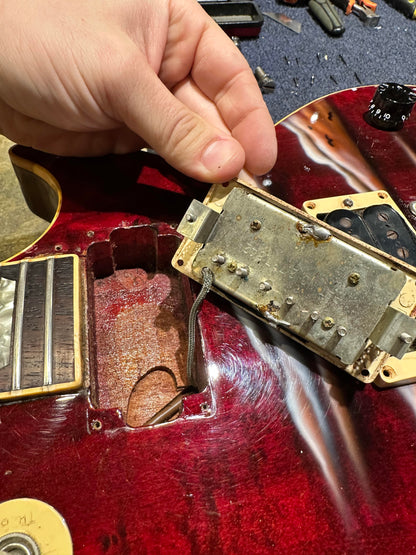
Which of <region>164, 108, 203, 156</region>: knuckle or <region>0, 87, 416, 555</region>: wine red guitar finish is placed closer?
<region>0, 87, 416, 555</region>: wine red guitar finish

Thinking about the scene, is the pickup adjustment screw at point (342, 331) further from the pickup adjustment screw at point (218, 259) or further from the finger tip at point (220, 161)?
the finger tip at point (220, 161)

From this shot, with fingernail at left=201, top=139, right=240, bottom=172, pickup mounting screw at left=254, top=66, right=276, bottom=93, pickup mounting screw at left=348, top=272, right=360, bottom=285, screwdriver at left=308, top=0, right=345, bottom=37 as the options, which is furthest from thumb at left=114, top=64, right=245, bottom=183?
screwdriver at left=308, top=0, right=345, bottom=37

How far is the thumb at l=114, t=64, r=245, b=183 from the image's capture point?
28.4 inches

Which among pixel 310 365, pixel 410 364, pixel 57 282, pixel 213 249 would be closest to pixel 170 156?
pixel 213 249

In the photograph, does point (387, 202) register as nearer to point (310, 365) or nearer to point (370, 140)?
point (370, 140)

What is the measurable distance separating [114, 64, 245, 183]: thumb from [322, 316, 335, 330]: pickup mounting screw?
0.29 m

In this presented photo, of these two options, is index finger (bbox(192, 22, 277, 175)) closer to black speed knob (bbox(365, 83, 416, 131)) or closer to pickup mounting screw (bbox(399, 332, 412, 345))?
black speed knob (bbox(365, 83, 416, 131))

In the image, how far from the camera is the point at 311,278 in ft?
2.23

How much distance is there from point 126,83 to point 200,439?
58cm

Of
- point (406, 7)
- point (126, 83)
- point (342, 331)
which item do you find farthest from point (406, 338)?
point (406, 7)

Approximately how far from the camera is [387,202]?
0.94 meters

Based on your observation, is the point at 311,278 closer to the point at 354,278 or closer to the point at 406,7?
the point at 354,278

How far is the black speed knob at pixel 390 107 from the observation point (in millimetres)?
1030

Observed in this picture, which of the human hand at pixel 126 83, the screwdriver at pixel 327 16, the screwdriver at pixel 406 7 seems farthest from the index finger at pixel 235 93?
the screwdriver at pixel 406 7
